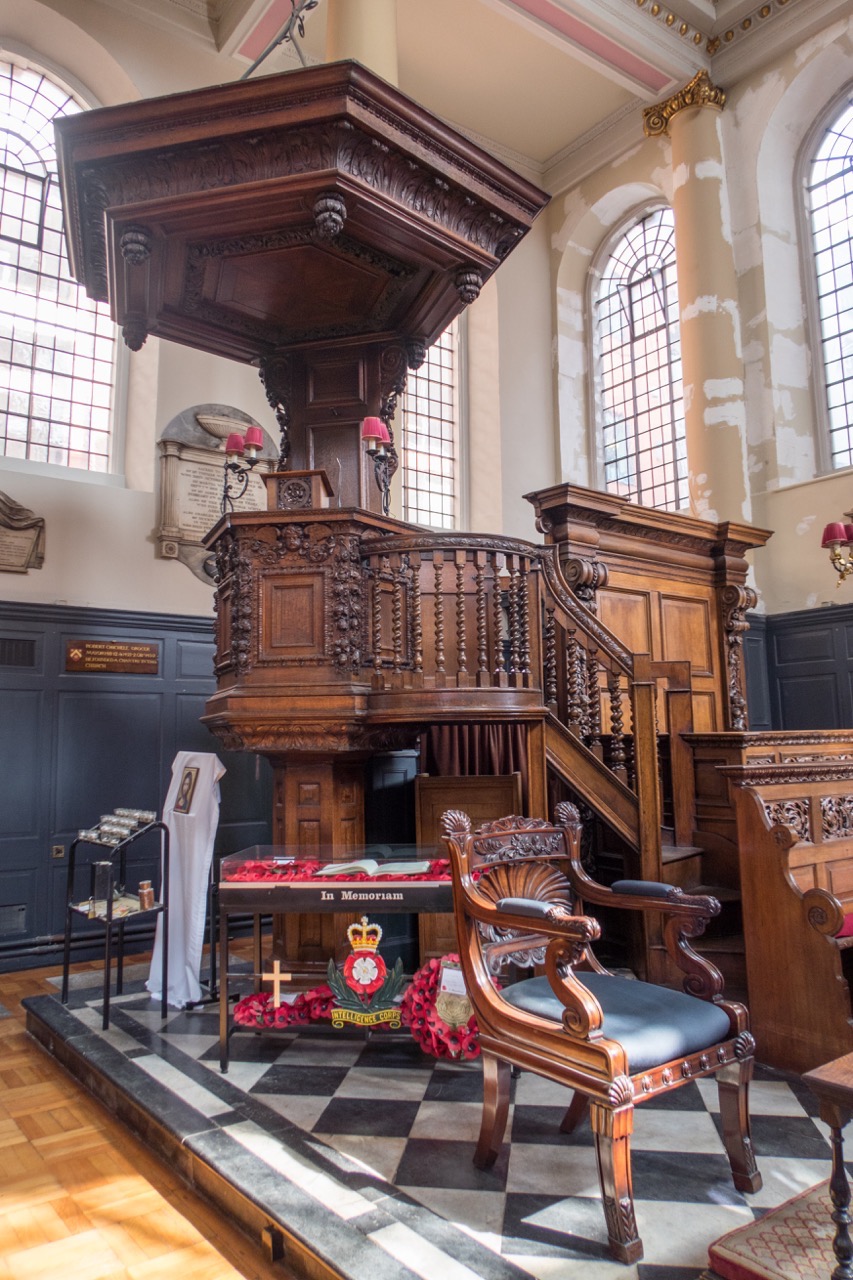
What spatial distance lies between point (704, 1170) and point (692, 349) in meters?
7.56

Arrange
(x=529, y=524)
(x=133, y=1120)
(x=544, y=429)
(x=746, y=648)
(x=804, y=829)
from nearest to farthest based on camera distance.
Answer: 1. (x=133, y=1120)
2. (x=804, y=829)
3. (x=746, y=648)
4. (x=529, y=524)
5. (x=544, y=429)

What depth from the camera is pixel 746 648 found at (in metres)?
8.09

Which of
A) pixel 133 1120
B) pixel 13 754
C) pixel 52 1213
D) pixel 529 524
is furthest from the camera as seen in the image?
pixel 529 524

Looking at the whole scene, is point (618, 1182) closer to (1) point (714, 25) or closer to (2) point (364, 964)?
(2) point (364, 964)

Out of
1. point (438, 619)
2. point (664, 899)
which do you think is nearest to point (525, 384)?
point (438, 619)

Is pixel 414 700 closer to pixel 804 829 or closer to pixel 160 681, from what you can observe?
pixel 804 829

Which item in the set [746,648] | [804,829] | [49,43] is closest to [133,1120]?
[804,829]

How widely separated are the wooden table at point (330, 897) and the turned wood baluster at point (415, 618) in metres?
1.15

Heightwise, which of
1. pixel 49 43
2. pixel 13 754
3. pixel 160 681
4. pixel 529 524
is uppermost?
pixel 49 43

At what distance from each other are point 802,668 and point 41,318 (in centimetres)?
707

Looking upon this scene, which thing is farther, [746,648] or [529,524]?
[529,524]

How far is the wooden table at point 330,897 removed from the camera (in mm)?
3053

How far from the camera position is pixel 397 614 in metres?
3.96

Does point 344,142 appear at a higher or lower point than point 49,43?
lower
